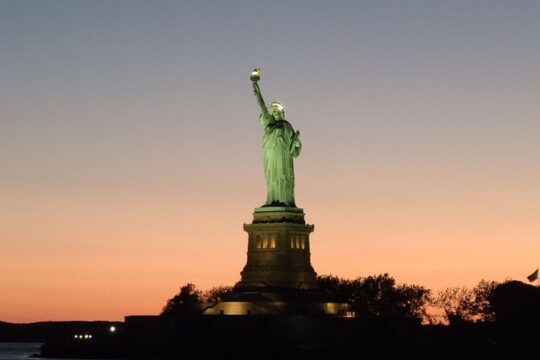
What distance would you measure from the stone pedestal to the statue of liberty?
1.24 metres

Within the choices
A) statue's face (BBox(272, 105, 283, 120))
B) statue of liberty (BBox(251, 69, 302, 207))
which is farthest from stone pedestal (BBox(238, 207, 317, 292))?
statue's face (BBox(272, 105, 283, 120))

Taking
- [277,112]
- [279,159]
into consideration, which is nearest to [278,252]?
[279,159]

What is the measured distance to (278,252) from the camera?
6744 cm

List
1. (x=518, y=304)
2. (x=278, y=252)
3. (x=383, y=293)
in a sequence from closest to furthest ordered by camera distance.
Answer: (x=278, y=252) → (x=518, y=304) → (x=383, y=293)

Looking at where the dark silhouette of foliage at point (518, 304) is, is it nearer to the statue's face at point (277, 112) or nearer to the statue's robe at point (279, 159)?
the statue's robe at point (279, 159)

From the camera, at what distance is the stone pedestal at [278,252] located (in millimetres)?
67312

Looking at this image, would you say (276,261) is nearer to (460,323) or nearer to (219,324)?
(219,324)

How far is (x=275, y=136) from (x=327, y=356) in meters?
15.3

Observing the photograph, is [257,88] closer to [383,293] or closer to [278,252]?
[278,252]

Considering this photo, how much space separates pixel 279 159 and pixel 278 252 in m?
5.79

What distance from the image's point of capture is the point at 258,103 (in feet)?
230

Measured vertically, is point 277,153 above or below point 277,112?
below

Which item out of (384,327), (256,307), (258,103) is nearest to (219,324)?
(256,307)

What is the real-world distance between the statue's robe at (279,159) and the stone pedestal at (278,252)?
1281 millimetres
